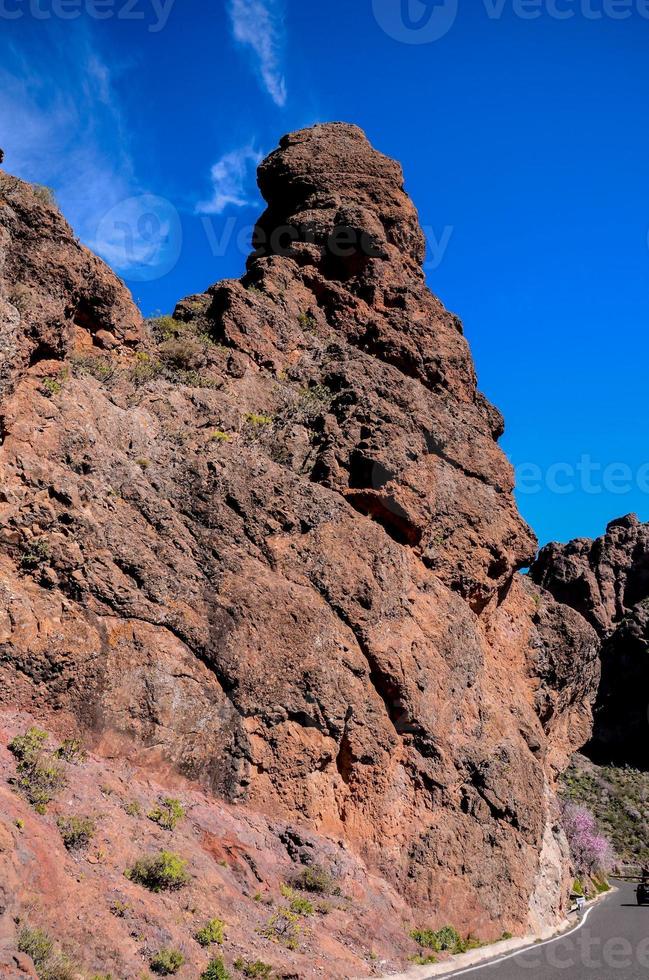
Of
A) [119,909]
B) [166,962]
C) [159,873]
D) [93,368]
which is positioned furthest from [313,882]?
[93,368]

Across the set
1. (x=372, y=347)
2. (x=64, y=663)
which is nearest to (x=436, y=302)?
(x=372, y=347)

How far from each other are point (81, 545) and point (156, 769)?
405cm

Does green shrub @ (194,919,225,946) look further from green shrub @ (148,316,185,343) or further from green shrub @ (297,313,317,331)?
green shrub @ (297,313,317,331)

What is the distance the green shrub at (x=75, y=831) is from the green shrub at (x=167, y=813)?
4.39ft

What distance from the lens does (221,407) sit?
17297 mm

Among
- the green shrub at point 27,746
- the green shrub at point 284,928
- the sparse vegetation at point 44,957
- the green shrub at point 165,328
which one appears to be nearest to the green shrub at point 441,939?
the green shrub at point 284,928

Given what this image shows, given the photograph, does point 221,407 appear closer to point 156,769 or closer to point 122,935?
point 156,769

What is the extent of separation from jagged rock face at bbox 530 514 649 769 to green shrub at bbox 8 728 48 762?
69149 millimetres

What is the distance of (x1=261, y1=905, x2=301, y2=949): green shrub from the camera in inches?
409

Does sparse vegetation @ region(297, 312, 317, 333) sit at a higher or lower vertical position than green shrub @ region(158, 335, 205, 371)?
higher

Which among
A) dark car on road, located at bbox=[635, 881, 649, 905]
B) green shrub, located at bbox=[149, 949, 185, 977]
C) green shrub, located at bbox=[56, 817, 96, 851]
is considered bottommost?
dark car on road, located at bbox=[635, 881, 649, 905]

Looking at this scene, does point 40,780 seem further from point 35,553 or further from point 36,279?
point 36,279

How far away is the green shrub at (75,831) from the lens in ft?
30.7

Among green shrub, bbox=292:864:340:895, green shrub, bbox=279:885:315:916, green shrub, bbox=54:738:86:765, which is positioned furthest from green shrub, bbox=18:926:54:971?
green shrub, bbox=292:864:340:895
